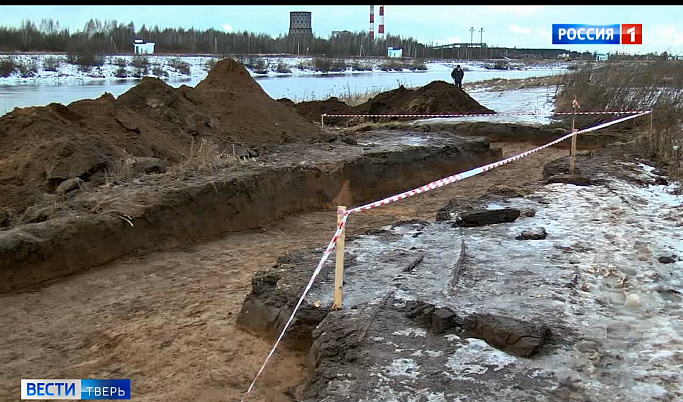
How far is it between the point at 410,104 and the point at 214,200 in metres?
13.7

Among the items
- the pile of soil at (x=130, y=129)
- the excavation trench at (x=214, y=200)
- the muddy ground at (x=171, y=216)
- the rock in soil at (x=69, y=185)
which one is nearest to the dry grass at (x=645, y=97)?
the muddy ground at (x=171, y=216)

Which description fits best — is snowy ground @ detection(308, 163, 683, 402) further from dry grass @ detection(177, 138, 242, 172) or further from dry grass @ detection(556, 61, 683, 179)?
dry grass @ detection(556, 61, 683, 179)

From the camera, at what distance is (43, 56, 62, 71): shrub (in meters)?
37.5

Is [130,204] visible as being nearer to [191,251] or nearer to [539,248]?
[191,251]

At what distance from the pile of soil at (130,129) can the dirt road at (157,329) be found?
2246 mm

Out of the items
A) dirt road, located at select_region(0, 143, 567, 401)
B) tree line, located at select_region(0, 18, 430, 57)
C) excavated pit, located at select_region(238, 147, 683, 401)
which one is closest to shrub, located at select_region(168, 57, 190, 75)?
tree line, located at select_region(0, 18, 430, 57)

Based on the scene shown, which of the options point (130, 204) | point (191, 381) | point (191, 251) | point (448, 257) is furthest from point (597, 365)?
point (130, 204)

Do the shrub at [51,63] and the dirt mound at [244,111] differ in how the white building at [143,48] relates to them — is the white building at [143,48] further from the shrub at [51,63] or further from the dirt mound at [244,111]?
the dirt mound at [244,111]

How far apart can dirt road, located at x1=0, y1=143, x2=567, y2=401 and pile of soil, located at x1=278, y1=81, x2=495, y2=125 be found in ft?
41.9

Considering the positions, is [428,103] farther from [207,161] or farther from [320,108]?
[207,161]

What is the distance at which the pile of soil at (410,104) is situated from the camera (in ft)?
67.1

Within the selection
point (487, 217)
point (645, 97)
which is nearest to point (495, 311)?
point (487, 217)

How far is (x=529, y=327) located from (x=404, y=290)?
1147 mm

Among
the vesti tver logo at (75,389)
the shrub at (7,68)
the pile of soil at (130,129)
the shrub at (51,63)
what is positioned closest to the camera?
the vesti tver logo at (75,389)
